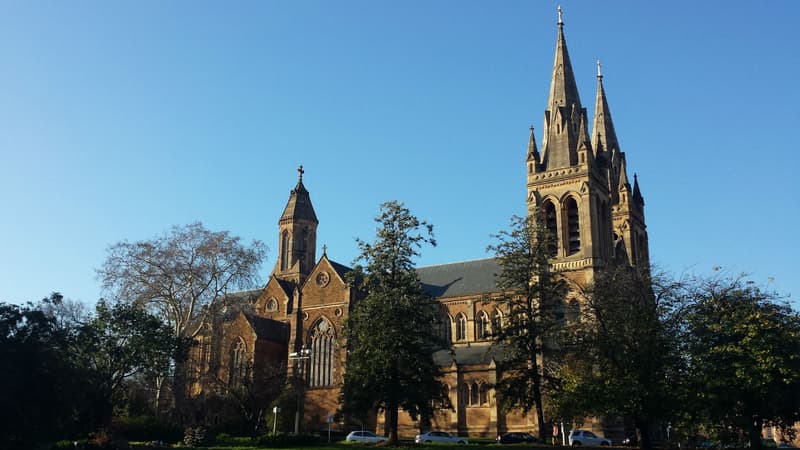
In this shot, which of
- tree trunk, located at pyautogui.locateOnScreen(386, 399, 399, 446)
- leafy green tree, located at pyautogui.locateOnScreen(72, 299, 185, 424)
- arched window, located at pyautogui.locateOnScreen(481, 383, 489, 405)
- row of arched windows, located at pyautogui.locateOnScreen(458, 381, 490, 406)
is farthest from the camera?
row of arched windows, located at pyautogui.locateOnScreen(458, 381, 490, 406)

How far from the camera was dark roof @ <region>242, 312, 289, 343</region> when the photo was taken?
5853 cm

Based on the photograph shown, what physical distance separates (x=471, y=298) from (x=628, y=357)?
2599 centimetres

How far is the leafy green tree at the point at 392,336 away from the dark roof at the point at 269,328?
21.8 meters

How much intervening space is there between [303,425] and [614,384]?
93.1 ft

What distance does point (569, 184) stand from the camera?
5547cm

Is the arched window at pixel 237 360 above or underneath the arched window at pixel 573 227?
underneath

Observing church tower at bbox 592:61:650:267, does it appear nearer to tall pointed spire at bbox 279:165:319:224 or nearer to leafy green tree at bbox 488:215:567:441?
leafy green tree at bbox 488:215:567:441

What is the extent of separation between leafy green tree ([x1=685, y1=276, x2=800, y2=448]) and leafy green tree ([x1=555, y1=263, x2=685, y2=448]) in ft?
3.99

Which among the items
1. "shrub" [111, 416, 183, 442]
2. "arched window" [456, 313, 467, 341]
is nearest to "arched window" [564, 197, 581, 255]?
"arched window" [456, 313, 467, 341]

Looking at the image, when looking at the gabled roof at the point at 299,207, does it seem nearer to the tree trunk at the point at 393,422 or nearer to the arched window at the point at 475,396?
the arched window at the point at 475,396

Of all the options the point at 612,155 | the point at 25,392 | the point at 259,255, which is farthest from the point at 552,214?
the point at 25,392

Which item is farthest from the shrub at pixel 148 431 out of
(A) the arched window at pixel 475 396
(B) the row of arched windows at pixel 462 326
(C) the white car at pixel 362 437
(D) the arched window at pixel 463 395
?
(B) the row of arched windows at pixel 462 326

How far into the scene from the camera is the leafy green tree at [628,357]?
32.1m

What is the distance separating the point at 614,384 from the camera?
106ft
